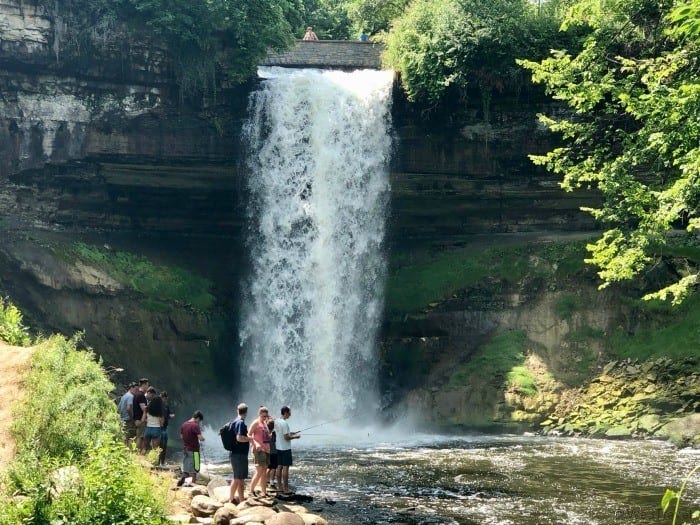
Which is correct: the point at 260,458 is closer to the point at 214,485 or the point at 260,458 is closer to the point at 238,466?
the point at 238,466

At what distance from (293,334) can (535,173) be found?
10832 millimetres

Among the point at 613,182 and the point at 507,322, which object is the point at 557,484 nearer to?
the point at 613,182

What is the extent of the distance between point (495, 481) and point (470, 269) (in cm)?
1543

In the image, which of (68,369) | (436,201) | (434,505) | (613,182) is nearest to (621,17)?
(613,182)

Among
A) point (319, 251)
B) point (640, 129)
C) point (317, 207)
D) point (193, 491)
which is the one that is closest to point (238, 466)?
point (193, 491)

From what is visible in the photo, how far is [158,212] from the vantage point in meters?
34.1

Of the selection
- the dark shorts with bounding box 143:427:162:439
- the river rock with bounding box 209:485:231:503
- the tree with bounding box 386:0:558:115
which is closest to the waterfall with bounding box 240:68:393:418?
the tree with bounding box 386:0:558:115

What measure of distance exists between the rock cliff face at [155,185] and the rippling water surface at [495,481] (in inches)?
328

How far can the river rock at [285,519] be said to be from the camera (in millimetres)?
13180

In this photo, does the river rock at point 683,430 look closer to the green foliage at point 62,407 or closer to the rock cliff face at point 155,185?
the rock cliff face at point 155,185

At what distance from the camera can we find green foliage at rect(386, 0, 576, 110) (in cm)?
3041

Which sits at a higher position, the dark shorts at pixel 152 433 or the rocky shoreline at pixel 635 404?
the dark shorts at pixel 152 433

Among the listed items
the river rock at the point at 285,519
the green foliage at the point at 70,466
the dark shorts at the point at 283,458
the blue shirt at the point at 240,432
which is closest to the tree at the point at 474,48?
the dark shorts at the point at 283,458

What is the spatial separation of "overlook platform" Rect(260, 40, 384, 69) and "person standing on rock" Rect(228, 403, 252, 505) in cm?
2204
